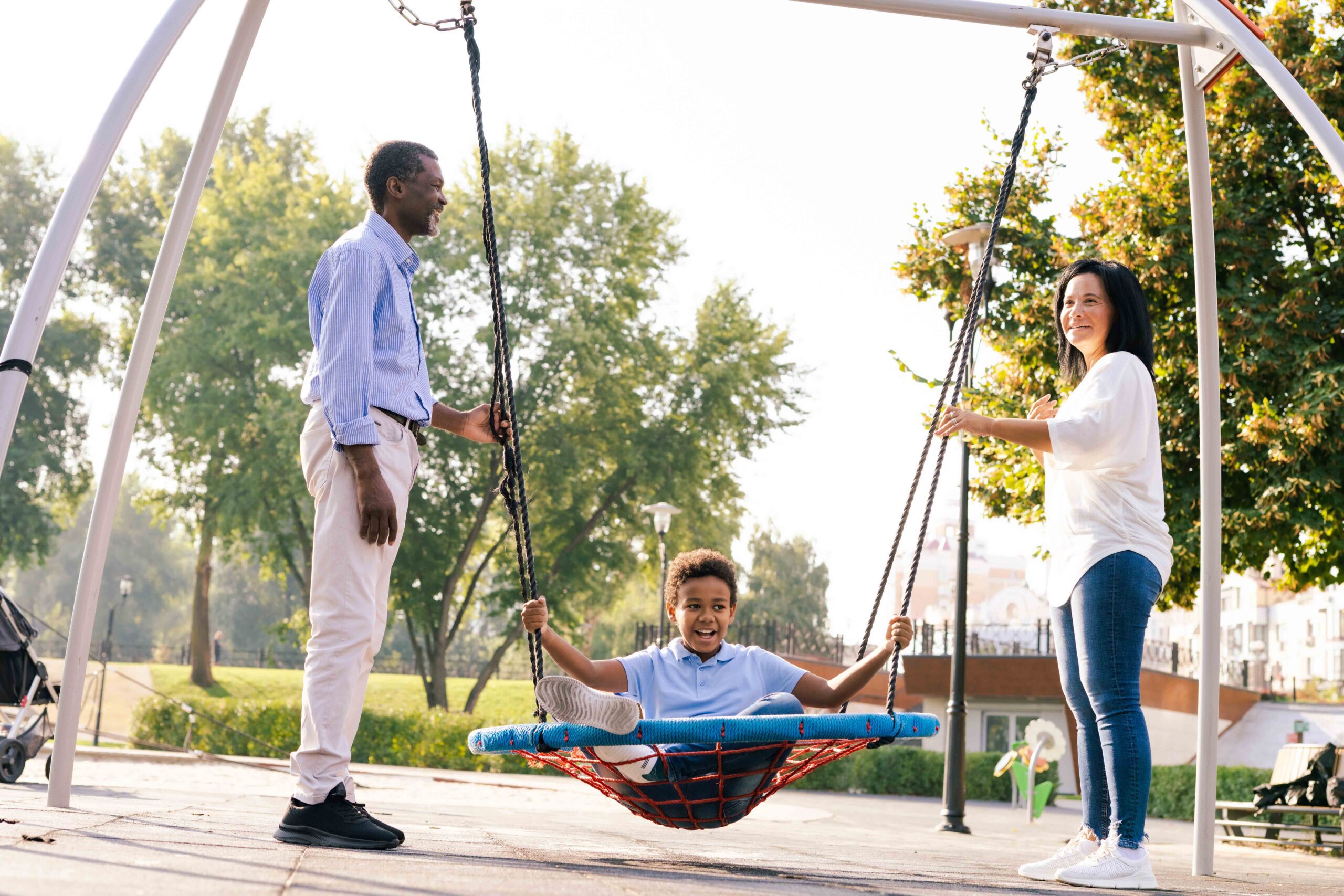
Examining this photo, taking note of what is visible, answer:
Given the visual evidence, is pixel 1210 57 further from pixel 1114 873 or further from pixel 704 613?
pixel 1114 873

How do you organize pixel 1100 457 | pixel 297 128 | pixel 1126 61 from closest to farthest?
1. pixel 1100 457
2. pixel 1126 61
3. pixel 297 128

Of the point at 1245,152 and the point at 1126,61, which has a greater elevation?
the point at 1126,61

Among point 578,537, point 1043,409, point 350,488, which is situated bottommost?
point 350,488

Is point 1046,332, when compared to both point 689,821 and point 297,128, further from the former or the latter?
point 297,128

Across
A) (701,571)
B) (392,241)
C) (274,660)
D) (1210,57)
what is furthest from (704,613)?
(274,660)

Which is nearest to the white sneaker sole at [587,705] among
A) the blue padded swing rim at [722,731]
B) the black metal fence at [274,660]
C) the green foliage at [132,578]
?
the blue padded swing rim at [722,731]

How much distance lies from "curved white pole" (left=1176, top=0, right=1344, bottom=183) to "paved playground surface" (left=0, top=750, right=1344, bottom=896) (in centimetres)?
257

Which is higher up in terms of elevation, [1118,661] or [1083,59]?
[1083,59]

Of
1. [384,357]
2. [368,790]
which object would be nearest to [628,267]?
[368,790]

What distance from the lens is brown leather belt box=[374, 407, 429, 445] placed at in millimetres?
3865

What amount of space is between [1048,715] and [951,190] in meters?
17.5

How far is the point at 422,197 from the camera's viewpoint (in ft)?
13.8

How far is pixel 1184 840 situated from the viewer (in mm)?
14352

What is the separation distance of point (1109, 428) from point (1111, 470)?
144mm
